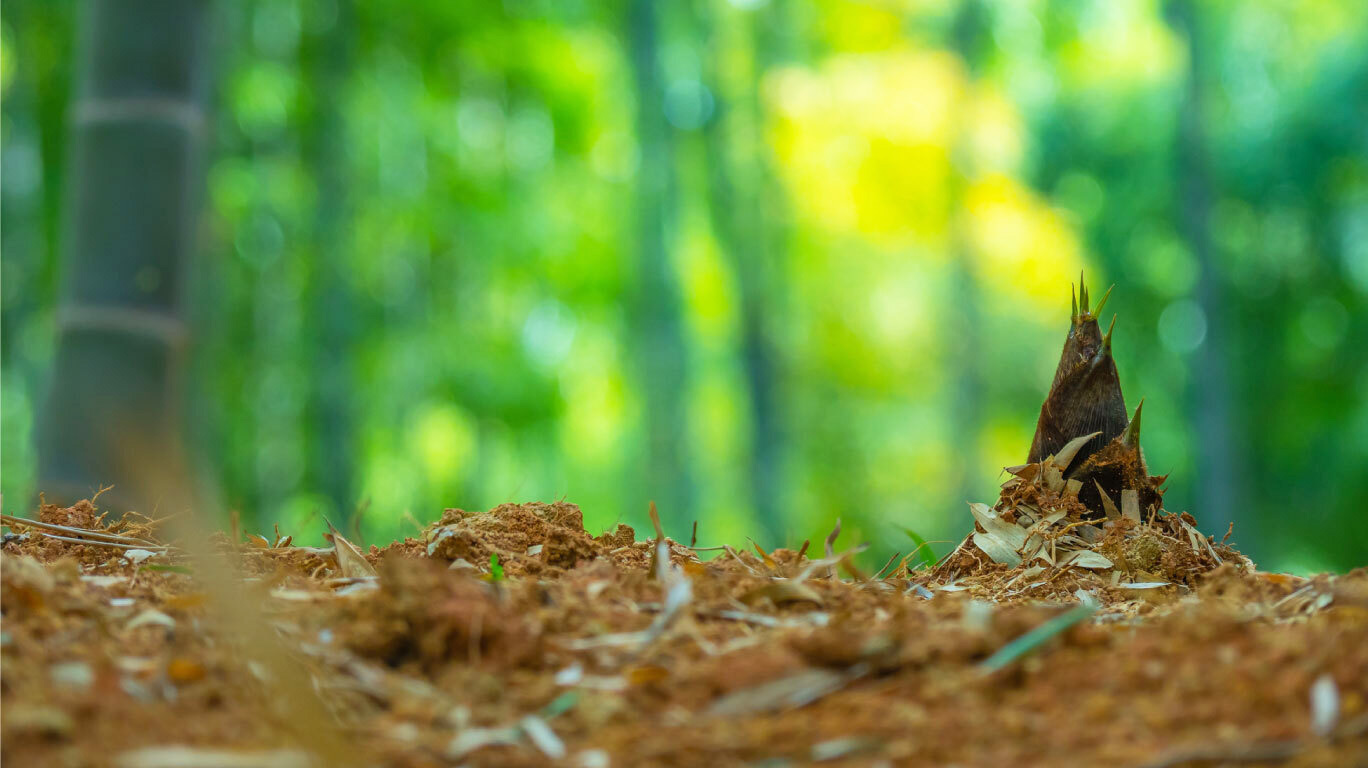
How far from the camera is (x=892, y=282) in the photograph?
68.9ft

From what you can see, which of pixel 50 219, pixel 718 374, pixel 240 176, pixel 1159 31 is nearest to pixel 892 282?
pixel 718 374

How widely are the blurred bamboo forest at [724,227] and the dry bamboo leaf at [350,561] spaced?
6.58 meters

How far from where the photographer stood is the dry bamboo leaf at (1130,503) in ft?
7.32

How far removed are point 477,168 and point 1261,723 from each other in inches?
595

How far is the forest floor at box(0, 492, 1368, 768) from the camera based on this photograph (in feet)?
3.43

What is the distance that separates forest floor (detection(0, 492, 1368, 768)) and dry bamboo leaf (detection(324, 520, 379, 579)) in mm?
145

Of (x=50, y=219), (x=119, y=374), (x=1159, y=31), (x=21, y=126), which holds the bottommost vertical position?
(x=119, y=374)

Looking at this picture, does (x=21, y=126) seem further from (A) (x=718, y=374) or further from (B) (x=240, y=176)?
(A) (x=718, y=374)

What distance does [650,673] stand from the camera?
1.28 metres

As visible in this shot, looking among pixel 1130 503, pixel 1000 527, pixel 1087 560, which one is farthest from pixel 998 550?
pixel 1130 503

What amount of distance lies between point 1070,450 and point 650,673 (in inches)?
53.4

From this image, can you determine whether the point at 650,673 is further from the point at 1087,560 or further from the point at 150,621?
the point at 1087,560

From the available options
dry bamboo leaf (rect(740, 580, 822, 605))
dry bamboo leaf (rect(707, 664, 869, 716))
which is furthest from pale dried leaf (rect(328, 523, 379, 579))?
dry bamboo leaf (rect(707, 664, 869, 716))

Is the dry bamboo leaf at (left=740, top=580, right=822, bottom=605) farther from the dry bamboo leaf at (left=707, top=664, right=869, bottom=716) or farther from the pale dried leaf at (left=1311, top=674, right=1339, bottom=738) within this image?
the pale dried leaf at (left=1311, top=674, right=1339, bottom=738)
